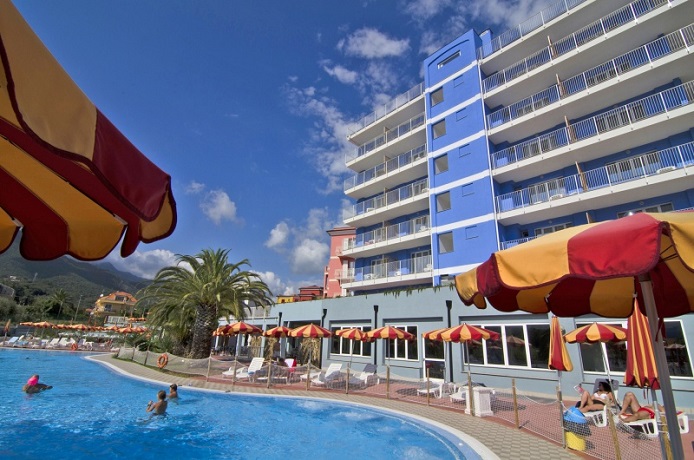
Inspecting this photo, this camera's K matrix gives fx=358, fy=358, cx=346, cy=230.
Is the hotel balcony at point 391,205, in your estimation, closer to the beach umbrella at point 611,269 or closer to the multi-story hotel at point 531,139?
the multi-story hotel at point 531,139

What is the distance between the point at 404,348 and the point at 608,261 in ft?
63.3

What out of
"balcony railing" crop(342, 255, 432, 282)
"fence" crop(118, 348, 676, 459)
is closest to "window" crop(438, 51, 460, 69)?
"balcony railing" crop(342, 255, 432, 282)

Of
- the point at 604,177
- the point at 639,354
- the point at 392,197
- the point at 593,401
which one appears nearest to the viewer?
the point at 639,354

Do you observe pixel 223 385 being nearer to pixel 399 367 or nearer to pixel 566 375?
pixel 399 367

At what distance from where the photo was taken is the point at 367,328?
22.6m

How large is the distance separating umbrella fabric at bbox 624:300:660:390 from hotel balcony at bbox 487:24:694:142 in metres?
17.3

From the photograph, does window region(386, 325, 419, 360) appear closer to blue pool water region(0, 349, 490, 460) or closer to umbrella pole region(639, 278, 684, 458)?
blue pool water region(0, 349, 490, 460)

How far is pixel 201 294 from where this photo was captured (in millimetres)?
21734

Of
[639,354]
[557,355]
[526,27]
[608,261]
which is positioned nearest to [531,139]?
[526,27]

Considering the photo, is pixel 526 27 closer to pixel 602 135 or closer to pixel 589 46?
pixel 589 46

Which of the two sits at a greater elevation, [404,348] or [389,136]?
[389,136]

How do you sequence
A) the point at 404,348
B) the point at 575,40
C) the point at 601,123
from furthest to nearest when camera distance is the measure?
the point at 404,348
the point at 575,40
the point at 601,123

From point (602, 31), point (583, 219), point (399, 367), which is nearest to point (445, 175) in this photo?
point (583, 219)

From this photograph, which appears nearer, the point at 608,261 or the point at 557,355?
the point at 608,261
